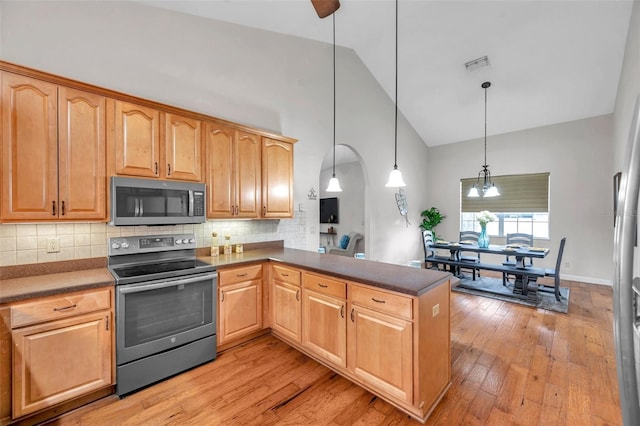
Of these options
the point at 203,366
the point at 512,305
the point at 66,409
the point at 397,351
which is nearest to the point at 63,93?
the point at 66,409

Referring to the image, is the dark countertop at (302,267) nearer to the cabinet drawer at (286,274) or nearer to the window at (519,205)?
the cabinet drawer at (286,274)

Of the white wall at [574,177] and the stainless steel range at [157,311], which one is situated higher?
the white wall at [574,177]

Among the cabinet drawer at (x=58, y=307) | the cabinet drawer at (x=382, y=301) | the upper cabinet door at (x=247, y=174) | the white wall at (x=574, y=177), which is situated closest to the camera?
the cabinet drawer at (x=58, y=307)

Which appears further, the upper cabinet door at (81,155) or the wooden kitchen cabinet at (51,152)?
the upper cabinet door at (81,155)

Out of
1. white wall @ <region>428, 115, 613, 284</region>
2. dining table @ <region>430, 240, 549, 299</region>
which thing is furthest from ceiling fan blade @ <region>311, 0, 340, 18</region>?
white wall @ <region>428, 115, 613, 284</region>

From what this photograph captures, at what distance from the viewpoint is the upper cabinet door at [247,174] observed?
2949 millimetres

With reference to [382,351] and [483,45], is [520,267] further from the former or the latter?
[382,351]

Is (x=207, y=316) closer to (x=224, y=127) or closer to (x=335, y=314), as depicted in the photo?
(x=335, y=314)

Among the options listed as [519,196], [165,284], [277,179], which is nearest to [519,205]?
[519,196]

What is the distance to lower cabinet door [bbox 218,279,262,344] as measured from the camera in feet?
8.38

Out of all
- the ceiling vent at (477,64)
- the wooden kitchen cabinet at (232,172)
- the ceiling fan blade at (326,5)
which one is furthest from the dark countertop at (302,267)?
the ceiling vent at (477,64)

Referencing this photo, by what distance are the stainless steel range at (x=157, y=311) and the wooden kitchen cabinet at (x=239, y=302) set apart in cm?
9

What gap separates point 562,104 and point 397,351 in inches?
219

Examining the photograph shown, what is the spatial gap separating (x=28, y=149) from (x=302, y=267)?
2.13m
